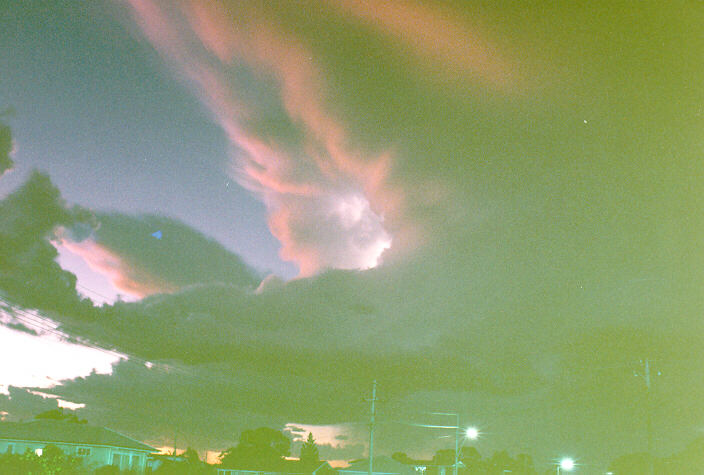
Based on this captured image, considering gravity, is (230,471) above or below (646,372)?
below

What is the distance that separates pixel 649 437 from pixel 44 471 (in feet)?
145

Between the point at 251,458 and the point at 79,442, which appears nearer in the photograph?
the point at 79,442

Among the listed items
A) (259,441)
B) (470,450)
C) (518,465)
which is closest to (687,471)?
(518,465)

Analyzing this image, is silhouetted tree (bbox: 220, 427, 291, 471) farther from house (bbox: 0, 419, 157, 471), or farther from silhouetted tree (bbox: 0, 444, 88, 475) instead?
silhouetted tree (bbox: 0, 444, 88, 475)

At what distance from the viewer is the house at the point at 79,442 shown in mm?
59219

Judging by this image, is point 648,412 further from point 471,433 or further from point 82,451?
point 82,451

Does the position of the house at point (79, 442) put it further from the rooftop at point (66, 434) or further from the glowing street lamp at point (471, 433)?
the glowing street lamp at point (471, 433)

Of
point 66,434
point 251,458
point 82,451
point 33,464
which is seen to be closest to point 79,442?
point 82,451

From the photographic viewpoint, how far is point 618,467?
14412cm

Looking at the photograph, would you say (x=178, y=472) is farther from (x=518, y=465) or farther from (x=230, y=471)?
(x=518, y=465)

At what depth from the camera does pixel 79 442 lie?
60.4 metres

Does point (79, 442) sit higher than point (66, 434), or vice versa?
point (66, 434)

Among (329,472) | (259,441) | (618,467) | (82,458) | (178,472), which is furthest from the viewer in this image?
(618,467)

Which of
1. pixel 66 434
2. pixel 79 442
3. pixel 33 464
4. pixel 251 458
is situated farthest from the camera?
pixel 251 458
